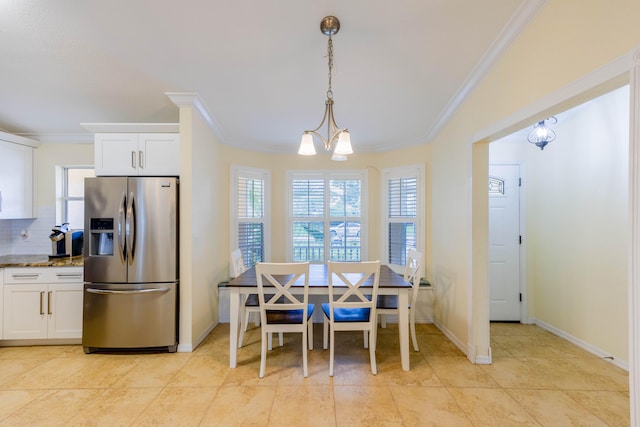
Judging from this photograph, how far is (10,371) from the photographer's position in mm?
2416

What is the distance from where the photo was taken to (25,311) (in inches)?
112

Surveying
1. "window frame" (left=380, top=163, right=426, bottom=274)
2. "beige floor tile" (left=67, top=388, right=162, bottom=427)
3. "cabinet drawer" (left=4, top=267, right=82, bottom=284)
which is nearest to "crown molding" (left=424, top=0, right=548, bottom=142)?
"window frame" (left=380, top=163, right=426, bottom=274)

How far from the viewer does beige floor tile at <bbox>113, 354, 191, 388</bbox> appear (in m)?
2.23

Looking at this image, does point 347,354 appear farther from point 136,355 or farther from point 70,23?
point 70,23

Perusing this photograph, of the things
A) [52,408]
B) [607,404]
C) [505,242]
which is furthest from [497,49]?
[52,408]

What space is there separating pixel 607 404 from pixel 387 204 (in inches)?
115

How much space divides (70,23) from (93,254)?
2.02 meters

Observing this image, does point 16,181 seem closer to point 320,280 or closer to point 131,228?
point 131,228

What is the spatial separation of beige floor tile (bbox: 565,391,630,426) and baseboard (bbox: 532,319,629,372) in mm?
563

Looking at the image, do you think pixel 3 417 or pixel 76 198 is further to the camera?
pixel 76 198

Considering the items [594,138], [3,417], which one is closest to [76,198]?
[3,417]

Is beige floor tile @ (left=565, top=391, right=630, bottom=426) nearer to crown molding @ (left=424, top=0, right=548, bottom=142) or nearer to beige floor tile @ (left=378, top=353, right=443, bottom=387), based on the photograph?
beige floor tile @ (left=378, top=353, right=443, bottom=387)

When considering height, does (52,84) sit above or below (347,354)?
above

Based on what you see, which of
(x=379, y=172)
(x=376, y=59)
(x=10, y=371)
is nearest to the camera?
(x=376, y=59)
